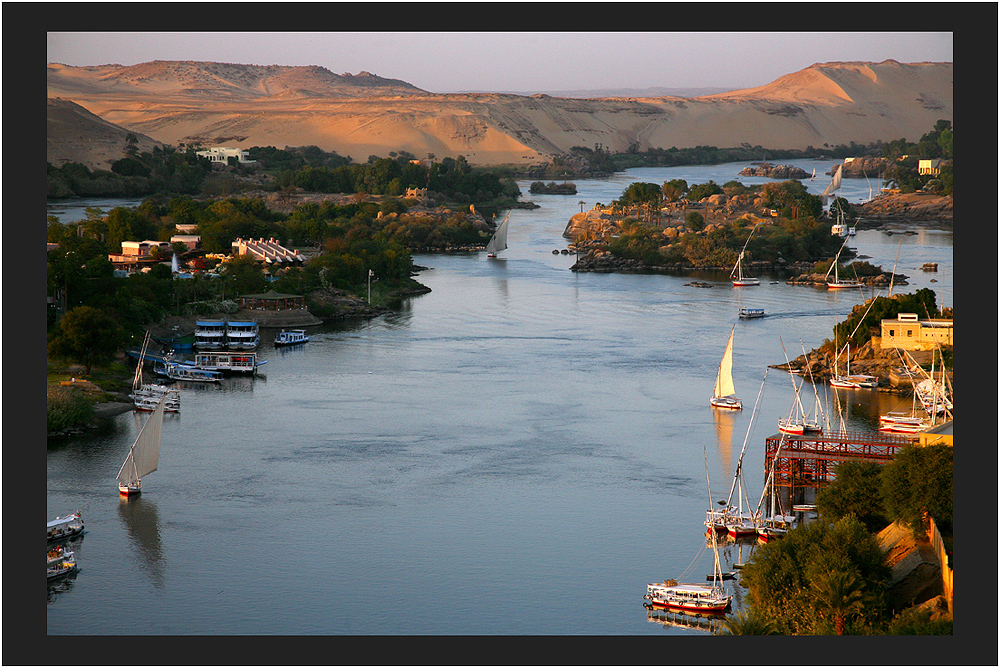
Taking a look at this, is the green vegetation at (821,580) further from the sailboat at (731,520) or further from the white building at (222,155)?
the white building at (222,155)

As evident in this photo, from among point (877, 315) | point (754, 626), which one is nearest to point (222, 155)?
point (877, 315)

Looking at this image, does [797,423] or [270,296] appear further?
A: [270,296]

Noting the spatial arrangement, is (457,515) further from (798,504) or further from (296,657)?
(296,657)

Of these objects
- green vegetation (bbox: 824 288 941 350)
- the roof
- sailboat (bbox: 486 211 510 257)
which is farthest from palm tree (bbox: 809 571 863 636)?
sailboat (bbox: 486 211 510 257)

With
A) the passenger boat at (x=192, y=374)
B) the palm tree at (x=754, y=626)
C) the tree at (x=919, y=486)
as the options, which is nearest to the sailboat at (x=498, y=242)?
the passenger boat at (x=192, y=374)

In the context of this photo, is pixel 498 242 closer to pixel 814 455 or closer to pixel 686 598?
pixel 814 455

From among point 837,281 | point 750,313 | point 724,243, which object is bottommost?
point 750,313
